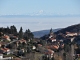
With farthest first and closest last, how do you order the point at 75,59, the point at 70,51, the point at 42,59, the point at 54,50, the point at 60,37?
the point at 60,37 < the point at 54,50 < the point at 70,51 < the point at 75,59 < the point at 42,59

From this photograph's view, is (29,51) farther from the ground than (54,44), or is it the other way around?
(29,51)

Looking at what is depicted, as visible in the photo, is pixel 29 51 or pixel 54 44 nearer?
pixel 29 51

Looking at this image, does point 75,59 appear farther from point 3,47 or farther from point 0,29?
point 0,29

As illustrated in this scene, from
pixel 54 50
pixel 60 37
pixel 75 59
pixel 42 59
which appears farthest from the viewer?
pixel 60 37

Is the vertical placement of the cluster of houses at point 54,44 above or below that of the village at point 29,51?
below

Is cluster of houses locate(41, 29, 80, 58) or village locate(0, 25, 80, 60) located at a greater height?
village locate(0, 25, 80, 60)

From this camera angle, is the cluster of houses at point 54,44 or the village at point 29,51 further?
the cluster of houses at point 54,44

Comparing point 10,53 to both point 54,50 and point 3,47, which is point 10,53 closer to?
point 3,47

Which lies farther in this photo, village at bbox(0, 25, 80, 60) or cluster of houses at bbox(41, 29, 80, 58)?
cluster of houses at bbox(41, 29, 80, 58)

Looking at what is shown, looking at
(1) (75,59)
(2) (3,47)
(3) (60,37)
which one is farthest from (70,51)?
(3) (60,37)

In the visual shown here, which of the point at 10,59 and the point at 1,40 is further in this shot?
the point at 1,40
